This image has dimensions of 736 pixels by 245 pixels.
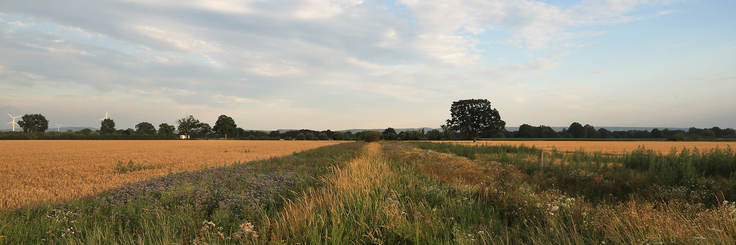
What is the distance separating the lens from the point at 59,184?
8.26 meters

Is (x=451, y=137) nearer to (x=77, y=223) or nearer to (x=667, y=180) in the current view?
(x=667, y=180)

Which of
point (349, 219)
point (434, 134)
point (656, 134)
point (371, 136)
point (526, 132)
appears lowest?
point (349, 219)

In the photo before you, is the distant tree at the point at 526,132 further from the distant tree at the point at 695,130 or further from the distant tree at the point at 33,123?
the distant tree at the point at 33,123

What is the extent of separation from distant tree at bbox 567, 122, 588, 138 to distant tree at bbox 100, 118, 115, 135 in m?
170

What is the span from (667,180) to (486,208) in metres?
11.6

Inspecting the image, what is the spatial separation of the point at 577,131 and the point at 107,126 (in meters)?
173

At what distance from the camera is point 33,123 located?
112 metres

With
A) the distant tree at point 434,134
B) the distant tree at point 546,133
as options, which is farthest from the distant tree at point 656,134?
the distant tree at point 434,134

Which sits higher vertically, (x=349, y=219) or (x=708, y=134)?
(x=708, y=134)

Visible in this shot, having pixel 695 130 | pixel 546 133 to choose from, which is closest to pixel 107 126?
pixel 546 133

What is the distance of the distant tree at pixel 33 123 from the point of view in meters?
111

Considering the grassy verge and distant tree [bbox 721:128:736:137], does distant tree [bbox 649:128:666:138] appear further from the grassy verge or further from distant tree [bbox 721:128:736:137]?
the grassy verge

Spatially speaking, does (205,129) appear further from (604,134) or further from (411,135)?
(604,134)

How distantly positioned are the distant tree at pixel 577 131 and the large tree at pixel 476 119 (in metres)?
49.9
